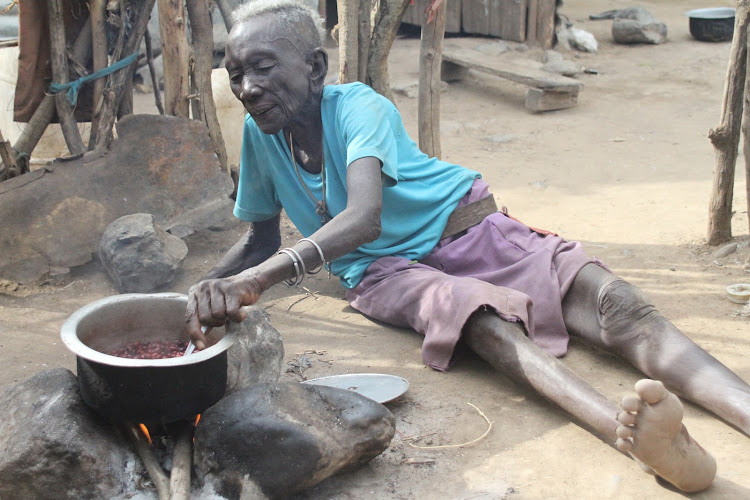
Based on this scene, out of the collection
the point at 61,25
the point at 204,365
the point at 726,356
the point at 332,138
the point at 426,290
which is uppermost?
the point at 61,25

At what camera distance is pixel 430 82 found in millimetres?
5184

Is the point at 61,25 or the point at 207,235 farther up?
the point at 61,25

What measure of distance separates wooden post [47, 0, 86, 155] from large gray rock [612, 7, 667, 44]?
7722 mm

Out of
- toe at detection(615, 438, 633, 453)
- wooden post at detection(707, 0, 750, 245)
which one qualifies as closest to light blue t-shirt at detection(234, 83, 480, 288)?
toe at detection(615, 438, 633, 453)

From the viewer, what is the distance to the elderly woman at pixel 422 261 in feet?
7.86

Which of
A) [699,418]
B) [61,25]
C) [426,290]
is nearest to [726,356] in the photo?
[699,418]

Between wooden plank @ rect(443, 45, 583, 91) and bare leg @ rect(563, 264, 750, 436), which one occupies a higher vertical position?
wooden plank @ rect(443, 45, 583, 91)

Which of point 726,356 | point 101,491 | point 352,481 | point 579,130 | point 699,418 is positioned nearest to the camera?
point 101,491

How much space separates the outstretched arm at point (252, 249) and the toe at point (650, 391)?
197 cm

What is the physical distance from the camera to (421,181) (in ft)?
11.4

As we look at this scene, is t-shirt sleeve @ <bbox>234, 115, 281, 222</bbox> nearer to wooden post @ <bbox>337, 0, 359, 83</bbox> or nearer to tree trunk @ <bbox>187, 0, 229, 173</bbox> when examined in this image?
wooden post @ <bbox>337, 0, 359, 83</bbox>

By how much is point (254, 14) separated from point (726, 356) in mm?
2281

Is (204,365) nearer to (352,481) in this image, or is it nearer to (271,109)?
(352,481)

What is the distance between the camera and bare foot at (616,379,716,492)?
6.97ft
